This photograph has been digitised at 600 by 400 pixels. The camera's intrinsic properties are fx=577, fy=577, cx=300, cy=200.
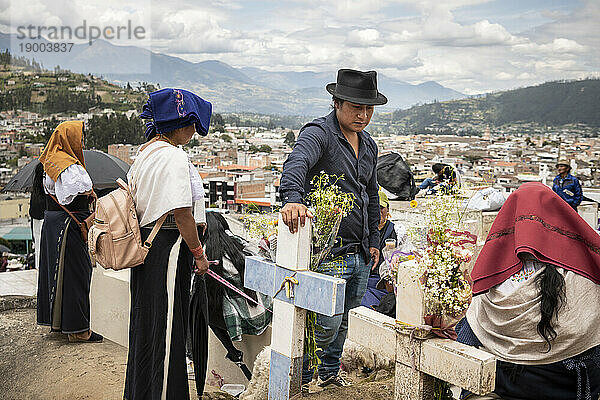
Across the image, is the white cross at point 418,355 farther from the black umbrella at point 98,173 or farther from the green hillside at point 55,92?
the green hillside at point 55,92

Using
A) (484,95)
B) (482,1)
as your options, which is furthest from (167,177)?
(482,1)

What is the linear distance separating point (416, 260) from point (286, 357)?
0.71 m

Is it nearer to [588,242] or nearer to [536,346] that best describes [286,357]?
[536,346]

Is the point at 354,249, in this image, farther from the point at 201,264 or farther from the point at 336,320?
the point at 201,264

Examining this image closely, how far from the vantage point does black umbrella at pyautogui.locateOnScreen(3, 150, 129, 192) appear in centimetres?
490

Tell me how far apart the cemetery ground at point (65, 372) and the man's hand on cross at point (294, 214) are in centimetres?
79

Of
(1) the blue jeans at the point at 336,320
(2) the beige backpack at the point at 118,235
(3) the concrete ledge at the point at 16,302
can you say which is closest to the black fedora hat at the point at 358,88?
(1) the blue jeans at the point at 336,320

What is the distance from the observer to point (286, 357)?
2.36m

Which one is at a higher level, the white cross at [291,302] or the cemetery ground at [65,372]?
the white cross at [291,302]

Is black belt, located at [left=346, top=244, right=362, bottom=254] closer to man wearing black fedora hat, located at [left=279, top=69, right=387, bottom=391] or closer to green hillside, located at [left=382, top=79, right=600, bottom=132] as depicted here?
man wearing black fedora hat, located at [left=279, top=69, right=387, bottom=391]

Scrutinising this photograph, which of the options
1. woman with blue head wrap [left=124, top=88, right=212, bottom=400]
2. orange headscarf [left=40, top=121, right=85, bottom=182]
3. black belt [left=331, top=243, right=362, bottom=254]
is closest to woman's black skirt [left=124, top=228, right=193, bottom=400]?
woman with blue head wrap [left=124, top=88, right=212, bottom=400]

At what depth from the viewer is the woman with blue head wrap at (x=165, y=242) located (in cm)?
229

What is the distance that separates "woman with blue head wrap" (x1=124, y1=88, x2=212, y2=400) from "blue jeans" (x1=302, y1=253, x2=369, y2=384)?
563 millimetres

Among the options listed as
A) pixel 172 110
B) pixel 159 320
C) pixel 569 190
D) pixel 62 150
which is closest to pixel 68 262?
pixel 62 150
